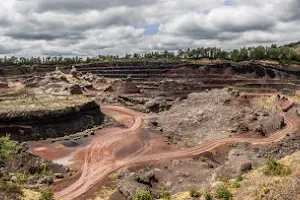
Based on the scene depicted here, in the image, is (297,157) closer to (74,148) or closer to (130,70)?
(74,148)

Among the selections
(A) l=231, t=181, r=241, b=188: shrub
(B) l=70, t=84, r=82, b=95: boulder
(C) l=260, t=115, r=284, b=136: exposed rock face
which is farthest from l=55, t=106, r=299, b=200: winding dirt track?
(B) l=70, t=84, r=82, b=95: boulder

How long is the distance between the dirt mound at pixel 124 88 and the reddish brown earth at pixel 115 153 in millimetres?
28610

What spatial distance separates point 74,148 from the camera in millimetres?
39531

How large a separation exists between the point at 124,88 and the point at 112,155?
42875mm

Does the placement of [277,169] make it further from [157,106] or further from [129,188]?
[157,106]

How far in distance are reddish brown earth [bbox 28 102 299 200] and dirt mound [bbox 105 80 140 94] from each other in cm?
2861

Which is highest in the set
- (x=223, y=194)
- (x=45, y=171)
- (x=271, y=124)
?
(x=223, y=194)

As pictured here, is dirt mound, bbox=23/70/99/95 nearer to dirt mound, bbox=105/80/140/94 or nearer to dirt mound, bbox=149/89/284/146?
dirt mound, bbox=105/80/140/94

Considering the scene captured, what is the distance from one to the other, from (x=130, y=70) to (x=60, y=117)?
186ft

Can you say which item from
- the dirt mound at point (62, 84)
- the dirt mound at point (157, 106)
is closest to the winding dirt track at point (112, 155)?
the dirt mound at point (157, 106)

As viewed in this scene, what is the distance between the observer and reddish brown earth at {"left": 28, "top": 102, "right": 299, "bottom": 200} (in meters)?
29.4

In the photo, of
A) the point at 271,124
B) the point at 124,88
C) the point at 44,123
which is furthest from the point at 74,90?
the point at 271,124

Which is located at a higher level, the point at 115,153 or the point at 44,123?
the point at 44,123

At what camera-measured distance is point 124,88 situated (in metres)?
78.9
